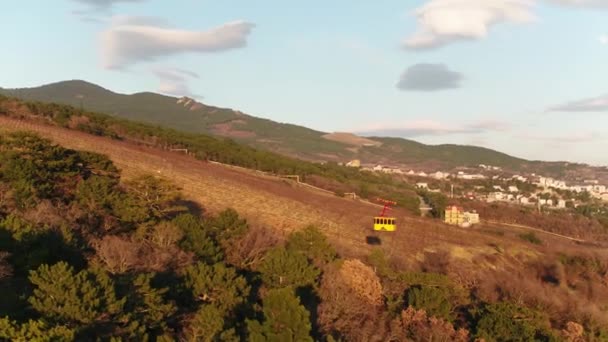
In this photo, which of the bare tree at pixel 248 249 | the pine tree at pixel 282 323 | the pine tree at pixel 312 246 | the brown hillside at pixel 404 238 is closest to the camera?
the pine tree at pixel 282 323

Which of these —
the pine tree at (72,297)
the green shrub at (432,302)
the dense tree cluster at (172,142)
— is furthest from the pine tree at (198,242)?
the dense tree cluster at (172,142)

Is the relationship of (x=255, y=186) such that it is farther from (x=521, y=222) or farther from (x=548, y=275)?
(x=521, y=222)

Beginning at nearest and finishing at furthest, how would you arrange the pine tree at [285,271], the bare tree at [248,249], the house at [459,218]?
the pine tree at [285,271]
the bare tree at [248,249]
the house at [459,218]

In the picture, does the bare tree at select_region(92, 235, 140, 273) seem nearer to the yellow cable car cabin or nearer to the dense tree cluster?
the yellow cable car cabin

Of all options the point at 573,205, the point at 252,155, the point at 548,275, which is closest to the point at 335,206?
the point at 548,275

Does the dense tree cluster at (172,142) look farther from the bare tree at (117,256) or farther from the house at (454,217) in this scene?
the bare tree at (117,256)

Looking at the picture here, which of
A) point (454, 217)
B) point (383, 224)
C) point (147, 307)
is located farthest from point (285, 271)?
point (454, 217)
